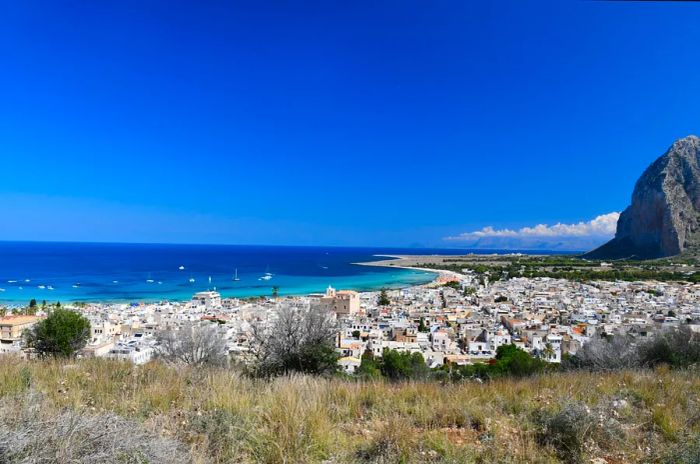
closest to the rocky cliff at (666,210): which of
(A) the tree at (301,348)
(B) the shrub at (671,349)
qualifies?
(B) the shrub at (671,349)

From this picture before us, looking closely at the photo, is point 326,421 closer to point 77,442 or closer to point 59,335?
point 77,442

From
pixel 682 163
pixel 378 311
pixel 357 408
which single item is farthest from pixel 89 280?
pixel 682 163

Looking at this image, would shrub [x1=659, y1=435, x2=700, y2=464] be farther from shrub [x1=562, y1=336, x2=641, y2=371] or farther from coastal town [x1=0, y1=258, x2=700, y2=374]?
coastal town [x1=0, y1=258, x2=700, y2=374]

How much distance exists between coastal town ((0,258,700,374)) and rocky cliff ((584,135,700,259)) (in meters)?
47.7

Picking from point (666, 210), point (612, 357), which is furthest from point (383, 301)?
point (666, 210)

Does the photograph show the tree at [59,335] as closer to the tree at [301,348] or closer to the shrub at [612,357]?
the tree at [301,348]

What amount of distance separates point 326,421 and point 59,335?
1550 centimetres

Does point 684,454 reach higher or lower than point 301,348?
higher

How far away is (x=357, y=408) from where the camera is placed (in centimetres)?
397

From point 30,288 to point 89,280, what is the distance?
11173 millimetres

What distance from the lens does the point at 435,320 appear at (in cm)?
3600

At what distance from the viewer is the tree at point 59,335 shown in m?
13.6

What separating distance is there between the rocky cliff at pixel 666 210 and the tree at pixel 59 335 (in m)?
114

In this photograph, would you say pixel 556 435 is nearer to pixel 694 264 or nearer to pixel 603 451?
pixel 603 451
